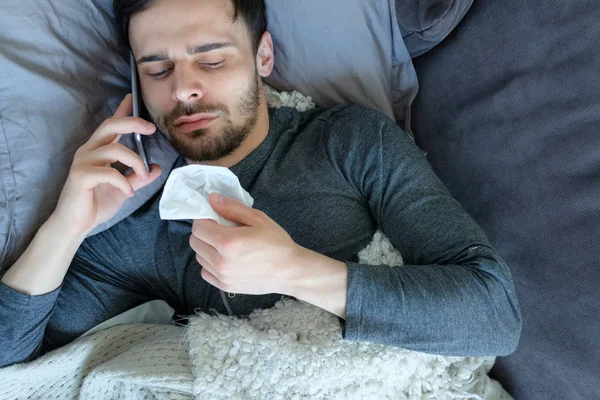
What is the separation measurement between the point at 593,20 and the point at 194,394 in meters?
1.01

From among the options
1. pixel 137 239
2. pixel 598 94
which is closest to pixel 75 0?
pixel 137 239

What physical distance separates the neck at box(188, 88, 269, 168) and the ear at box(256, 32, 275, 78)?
0.10 m

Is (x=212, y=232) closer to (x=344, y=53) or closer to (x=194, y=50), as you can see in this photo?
(x=194, y=50)

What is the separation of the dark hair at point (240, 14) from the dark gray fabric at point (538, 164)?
1.53ft

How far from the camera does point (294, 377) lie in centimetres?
88

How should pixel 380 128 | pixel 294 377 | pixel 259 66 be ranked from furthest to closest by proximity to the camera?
pixel 259 66, pixel 380 128, pixel 294 377

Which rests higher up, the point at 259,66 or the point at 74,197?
the point at 259,66

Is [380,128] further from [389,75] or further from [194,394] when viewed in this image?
[194,394]

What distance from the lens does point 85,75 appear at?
1.14 metres

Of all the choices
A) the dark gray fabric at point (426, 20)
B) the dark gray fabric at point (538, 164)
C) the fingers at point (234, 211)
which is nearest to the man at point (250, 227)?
the fingers at point (234, 211)

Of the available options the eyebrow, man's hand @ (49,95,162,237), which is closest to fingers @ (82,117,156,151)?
man's hand @ (49,95,162,237)

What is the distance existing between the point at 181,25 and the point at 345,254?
2.02ft

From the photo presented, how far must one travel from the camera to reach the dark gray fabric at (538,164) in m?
0.91

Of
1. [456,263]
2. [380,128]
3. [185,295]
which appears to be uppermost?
[380,128]
